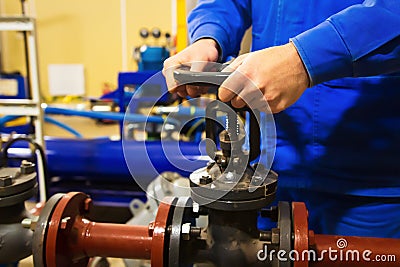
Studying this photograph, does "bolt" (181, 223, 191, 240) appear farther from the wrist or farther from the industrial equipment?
the wrist

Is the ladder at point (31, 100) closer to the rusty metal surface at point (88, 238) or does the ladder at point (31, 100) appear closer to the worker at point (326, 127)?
the worker at point (326, 127)

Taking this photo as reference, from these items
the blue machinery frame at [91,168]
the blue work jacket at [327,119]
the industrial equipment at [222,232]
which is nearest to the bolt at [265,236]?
the industrial equipment at [222,232]

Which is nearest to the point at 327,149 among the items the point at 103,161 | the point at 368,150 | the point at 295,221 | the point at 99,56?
the point at 368,150

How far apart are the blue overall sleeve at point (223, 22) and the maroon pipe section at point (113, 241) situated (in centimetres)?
32

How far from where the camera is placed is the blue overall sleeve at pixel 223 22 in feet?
2.27

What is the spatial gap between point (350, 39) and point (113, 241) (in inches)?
14.2

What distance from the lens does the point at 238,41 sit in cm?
78

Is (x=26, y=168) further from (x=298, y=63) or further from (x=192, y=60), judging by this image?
(x=298, y=63)

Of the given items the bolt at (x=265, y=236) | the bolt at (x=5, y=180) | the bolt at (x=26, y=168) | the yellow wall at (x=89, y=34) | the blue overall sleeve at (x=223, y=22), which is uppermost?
the yellow wall at (x=89, y=34)

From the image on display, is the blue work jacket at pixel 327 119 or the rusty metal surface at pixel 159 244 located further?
the blue work jacket at pixel 327 119

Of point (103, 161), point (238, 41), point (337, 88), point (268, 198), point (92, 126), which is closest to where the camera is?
point (268, 198)

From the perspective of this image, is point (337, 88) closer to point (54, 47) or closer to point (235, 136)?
point (235, 136)

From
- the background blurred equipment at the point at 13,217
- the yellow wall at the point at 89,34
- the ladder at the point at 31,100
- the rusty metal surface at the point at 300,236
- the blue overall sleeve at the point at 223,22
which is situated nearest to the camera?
the rusty metal surface at the point at 300,236

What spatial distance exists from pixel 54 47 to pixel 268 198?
402 centimetres
